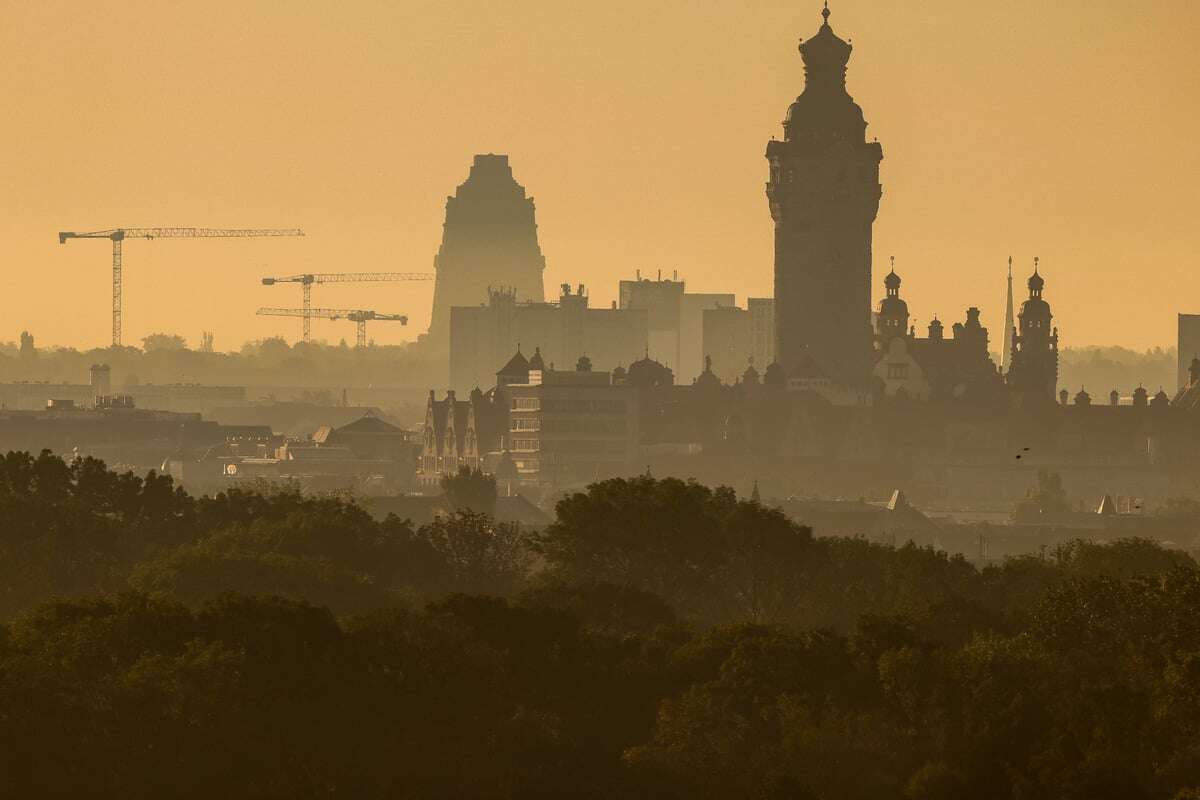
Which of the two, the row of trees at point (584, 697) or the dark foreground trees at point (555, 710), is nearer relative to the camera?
the dark foreground trees at point (555, 710)

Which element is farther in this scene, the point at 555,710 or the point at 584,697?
the point at 584,697

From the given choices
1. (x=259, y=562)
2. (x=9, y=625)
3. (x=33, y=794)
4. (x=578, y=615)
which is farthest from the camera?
(x=259, y=562)

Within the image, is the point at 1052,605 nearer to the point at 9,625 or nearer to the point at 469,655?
the point at 469,655

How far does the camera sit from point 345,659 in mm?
111062


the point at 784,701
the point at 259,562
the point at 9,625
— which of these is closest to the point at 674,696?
the point at 784,701

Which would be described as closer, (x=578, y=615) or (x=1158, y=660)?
(x=1158, y=660)

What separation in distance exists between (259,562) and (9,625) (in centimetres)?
2243

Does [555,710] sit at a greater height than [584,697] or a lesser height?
lesser

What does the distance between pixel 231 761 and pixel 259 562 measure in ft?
136

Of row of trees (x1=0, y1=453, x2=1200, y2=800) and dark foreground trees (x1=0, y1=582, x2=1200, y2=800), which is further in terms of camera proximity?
row of trees (x1=0, y1=453, x2=1200, y2=800)

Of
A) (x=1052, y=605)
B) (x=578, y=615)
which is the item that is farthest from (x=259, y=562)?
(x=1052, y=605)

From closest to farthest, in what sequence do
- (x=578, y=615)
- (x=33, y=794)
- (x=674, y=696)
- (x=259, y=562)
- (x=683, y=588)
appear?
(x=33, y=794)
(x=674, y=696)
(x=578, y=615)
(x=259, y=562)
(x=683, y=588)

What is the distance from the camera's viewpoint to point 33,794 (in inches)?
3878

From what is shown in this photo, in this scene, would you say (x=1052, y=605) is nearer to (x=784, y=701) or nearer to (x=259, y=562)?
(x=784, y=701)
